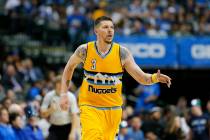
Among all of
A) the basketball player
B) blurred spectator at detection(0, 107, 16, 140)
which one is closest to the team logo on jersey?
the basketball player

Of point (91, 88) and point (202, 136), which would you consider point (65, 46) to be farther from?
point (91, 88)

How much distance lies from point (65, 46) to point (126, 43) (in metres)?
2.16

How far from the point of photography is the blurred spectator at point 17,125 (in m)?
15.1

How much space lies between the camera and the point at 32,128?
1576 cm

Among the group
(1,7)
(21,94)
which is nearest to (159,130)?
(21,94)

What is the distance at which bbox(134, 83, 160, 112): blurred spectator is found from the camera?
22266 mm

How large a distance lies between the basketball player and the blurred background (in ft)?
28.2

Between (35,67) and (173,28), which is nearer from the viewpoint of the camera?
(35,67)

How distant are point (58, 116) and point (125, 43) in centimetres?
956

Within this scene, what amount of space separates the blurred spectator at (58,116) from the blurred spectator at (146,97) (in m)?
7.97

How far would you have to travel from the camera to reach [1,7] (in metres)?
25.7

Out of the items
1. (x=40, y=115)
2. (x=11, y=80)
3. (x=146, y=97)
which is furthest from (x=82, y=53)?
(x=146, y=97)

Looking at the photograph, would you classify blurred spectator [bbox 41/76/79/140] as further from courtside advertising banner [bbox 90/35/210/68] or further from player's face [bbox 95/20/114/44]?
courtside advertising banner [bbox 90/35/210/68]

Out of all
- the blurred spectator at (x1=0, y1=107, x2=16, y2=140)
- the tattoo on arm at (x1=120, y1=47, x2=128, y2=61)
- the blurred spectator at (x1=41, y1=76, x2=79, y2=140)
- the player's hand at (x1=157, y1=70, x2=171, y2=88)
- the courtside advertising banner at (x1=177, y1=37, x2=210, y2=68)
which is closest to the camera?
the player's hand at (x1=157, y1=70, x2=171, y2=88)
